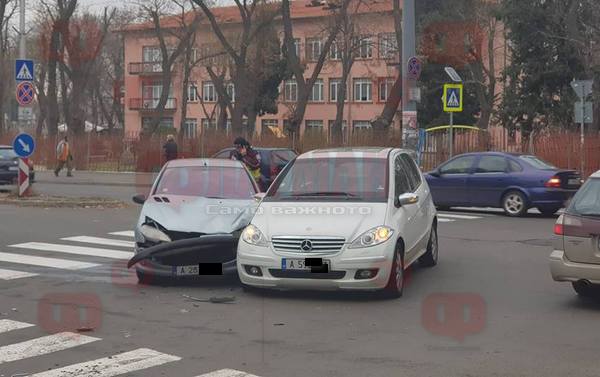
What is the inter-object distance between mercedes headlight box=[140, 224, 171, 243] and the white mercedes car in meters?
1.30

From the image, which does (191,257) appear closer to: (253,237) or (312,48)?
(253,237)

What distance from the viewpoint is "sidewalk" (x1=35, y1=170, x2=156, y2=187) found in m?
34.8

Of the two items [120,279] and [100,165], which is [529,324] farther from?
[100,165]

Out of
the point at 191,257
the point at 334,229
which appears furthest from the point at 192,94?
the point at 334,229

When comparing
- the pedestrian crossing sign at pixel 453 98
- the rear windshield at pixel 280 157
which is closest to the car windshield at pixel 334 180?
the pedestrian crossing sign at pixel 453 98

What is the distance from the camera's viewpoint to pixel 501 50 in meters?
60.9

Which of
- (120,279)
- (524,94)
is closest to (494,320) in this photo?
(120,279)

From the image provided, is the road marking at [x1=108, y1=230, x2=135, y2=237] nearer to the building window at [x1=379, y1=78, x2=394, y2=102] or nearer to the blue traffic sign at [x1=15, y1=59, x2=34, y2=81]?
the blue traffic sign at [x1=15, y1=59, x2=34, y2=81]

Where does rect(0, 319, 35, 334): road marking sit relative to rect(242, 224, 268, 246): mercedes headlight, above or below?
below

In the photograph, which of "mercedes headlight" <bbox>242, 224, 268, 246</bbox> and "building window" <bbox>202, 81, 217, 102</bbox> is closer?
"mercedes headlight" <bbox>242, 224, 268, 246</bbox>

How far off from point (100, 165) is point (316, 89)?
118 feet

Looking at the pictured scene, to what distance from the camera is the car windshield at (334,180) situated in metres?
10.4

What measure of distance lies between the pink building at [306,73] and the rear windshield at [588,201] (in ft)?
151

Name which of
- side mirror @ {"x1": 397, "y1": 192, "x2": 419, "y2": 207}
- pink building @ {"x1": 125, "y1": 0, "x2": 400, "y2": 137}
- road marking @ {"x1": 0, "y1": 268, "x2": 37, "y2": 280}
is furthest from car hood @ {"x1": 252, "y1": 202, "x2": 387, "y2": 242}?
pink building @ {"x1": 125, "y1": 0, "x2": 400, "y2": 137}
